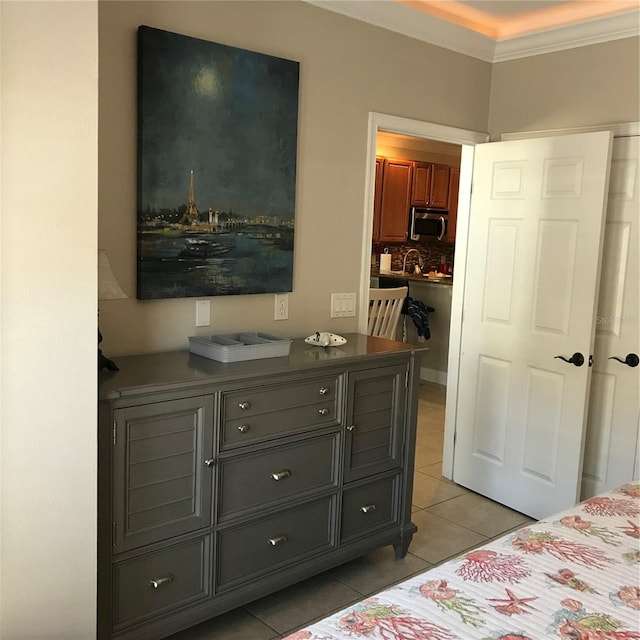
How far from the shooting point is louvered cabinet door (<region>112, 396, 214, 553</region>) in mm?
2221

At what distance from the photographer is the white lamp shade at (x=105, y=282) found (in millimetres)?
2287

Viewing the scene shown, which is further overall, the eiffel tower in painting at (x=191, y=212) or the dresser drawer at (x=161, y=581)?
the eiffel tower in painting at (x=191, y=212)

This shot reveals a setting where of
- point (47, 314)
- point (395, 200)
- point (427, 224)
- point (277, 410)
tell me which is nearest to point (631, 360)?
point (277, 410)

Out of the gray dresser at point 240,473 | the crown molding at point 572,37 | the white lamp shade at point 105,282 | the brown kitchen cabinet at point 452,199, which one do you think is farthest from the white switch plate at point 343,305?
the brown kitchen cabinet at point 452,199

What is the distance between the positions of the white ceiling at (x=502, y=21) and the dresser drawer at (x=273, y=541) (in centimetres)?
221

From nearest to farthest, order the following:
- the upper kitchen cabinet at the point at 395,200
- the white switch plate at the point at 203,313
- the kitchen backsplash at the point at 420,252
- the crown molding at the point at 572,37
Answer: the white switch plate at the point at 203,313
the crown molding at the point at 572,37
the upper kitchen cabinet at the point at 395,200
the kitchen backsplash at the point at 420,252

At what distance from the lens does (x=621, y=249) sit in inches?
136

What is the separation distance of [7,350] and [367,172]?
2.03 meters

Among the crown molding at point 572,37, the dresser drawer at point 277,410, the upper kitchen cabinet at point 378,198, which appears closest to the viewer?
the dresser drawer at point 277,410

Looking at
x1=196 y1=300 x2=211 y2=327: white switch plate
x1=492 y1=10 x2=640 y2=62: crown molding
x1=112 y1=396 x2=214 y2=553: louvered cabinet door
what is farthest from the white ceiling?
x1=112 y1=396 x2=214 y2=553: louvered cabinet door

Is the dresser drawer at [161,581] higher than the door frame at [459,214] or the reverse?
the reverse

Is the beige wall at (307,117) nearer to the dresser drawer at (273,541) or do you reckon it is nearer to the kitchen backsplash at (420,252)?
the dresser drawer at (273,541)

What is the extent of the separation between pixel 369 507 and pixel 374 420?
0.40 m

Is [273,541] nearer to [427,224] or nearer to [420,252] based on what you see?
[427,224]
